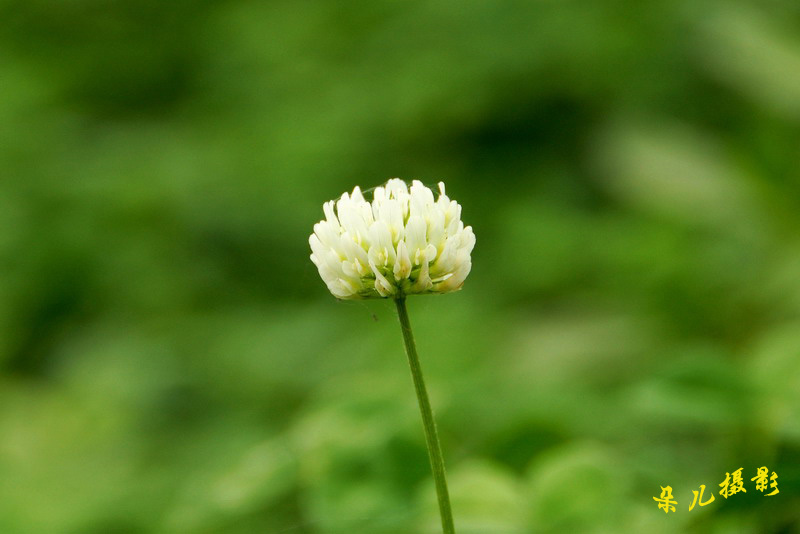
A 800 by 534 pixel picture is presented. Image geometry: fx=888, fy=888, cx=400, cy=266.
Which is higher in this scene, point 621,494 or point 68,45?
point 68,45

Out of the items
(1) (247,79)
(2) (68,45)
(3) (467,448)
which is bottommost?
(3) (467,448)

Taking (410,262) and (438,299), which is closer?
(410,262)

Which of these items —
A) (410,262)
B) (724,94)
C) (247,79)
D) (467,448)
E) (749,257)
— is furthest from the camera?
(247,79)

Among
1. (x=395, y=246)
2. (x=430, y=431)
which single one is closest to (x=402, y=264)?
(x=395, y=246)

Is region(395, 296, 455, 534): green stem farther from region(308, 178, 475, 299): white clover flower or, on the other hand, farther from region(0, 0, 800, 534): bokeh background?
region(0, 0, 800, 534): bokeh background

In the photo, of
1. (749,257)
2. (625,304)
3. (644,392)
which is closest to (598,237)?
(625,304)

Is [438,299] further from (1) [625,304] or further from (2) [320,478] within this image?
(2) [320,478]
